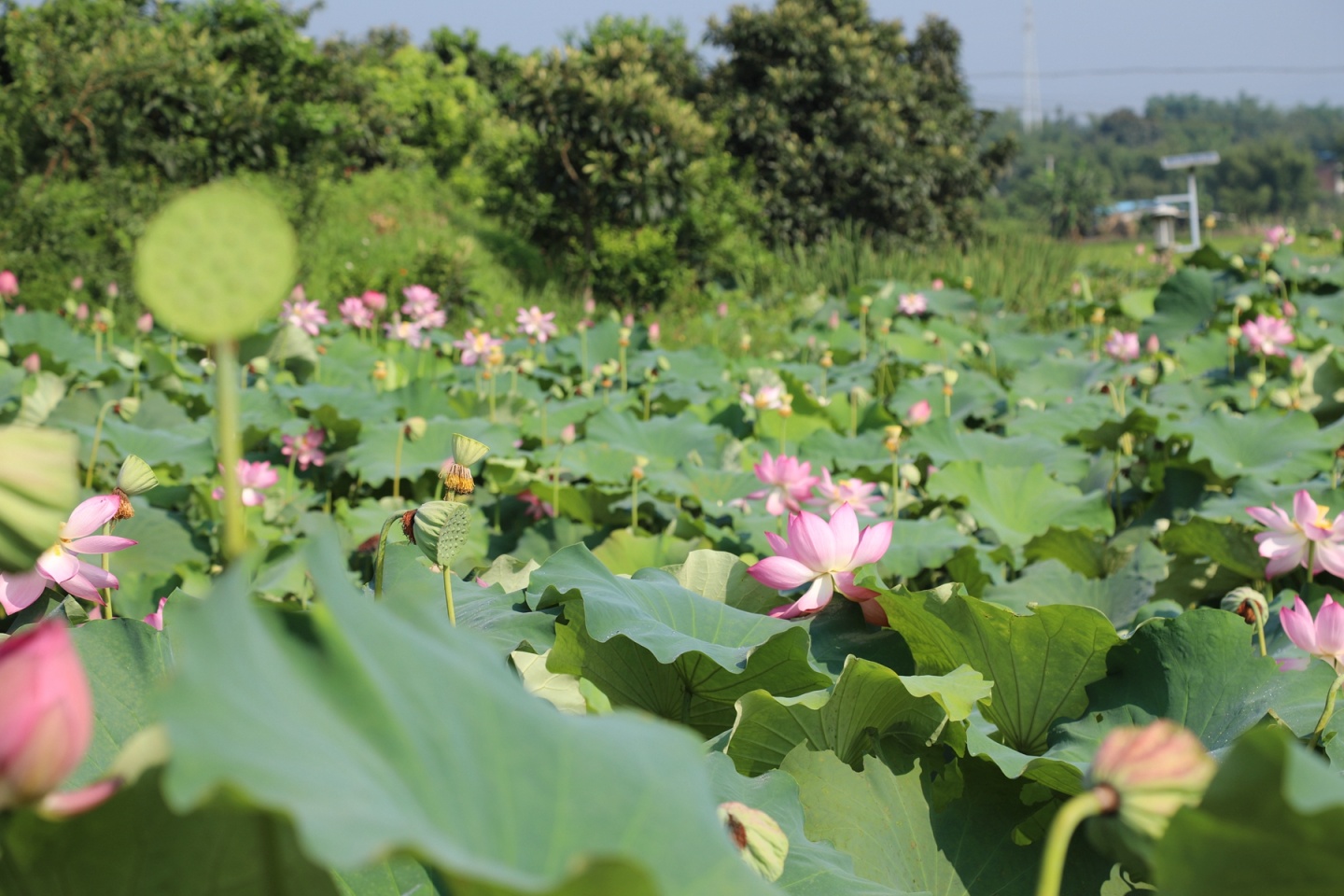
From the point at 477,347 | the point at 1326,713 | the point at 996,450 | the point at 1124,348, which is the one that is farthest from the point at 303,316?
the point at 1326,713

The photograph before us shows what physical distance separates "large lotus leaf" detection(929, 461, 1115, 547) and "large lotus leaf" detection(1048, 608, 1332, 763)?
124 centimetres

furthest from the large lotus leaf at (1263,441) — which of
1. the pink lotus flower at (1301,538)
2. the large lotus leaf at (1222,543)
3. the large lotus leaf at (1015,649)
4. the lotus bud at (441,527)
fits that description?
the lotus bud at (441,527)

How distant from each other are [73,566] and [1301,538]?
1.32 m

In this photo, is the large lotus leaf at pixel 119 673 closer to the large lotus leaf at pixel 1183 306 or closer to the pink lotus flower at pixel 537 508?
the pink lotus flower at pixel 537 508

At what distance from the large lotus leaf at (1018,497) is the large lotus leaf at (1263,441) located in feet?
0.83

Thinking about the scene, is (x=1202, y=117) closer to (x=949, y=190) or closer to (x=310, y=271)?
(x=949, y=190)

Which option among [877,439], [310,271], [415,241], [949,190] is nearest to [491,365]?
[877,439]

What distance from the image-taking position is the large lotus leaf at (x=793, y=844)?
0.53 metres

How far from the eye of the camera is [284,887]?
11.6 inches

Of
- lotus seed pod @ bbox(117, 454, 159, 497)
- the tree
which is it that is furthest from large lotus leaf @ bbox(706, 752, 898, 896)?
the tree

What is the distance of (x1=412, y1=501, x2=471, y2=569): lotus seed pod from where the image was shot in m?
0.67

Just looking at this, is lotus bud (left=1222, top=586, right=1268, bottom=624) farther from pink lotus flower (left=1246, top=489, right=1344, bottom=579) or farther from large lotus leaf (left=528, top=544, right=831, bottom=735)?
large lotus leaf (left=528, top=544, right=831, bottom=735)

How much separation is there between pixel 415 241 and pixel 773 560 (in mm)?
7199

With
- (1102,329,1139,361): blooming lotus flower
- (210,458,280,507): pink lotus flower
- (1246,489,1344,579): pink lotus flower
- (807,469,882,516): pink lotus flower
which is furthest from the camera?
(1102,329,1139,361): blooming lotus flower
